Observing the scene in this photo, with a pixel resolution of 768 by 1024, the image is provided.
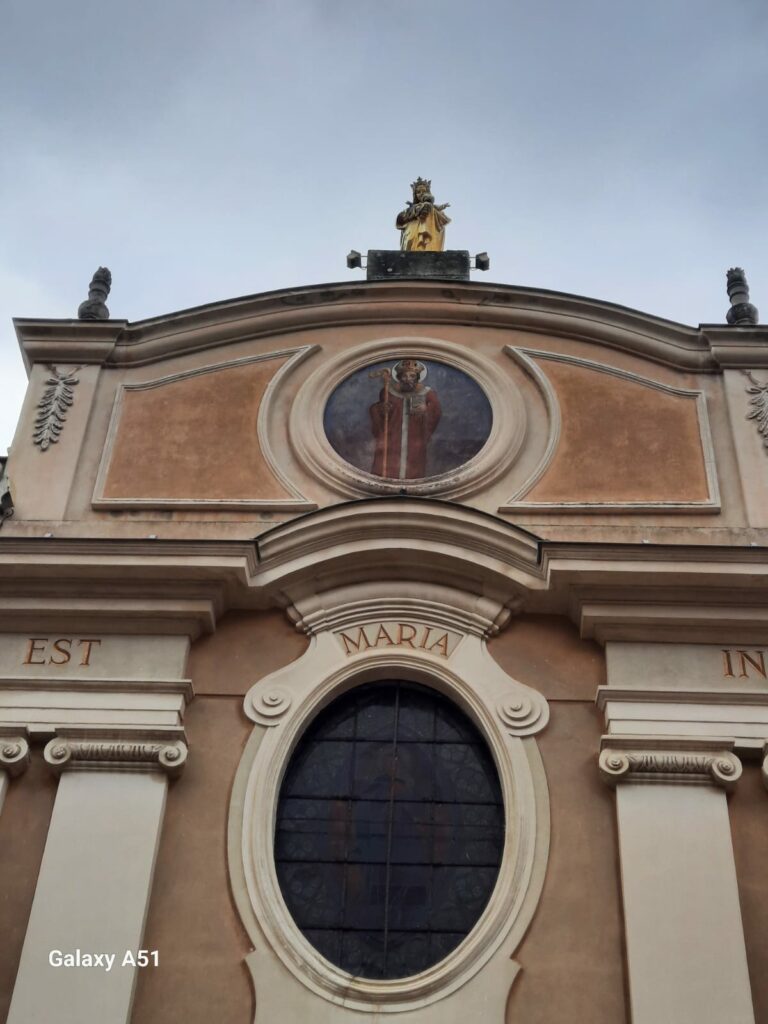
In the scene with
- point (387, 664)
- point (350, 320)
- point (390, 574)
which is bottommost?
point (387, 664)

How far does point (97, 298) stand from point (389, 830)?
5862 mm

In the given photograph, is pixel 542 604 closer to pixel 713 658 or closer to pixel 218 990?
pixel 713 658

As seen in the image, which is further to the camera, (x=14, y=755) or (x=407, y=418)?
(x=407, y=418)

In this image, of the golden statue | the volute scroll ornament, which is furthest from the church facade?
the golden statue

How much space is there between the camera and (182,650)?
34.8 ft

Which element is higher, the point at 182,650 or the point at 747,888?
the point at 182,650

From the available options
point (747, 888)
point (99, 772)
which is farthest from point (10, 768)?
point (747, 888)

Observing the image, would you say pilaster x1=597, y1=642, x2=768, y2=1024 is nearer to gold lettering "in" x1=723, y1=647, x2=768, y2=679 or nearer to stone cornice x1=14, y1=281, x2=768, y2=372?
gold lettering "in" x1=723, y1=647, x2=768, y2=679

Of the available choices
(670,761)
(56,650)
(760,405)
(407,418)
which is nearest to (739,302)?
(760,405)

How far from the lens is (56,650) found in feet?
34.9

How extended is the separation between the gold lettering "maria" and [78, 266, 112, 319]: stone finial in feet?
13.5

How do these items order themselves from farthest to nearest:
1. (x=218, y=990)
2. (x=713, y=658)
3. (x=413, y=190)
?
(x=413, y=190), (x=713, y=658), (x=218, y=990)

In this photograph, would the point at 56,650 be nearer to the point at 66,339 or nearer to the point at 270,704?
the point at 270,704

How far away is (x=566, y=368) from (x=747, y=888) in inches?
185
